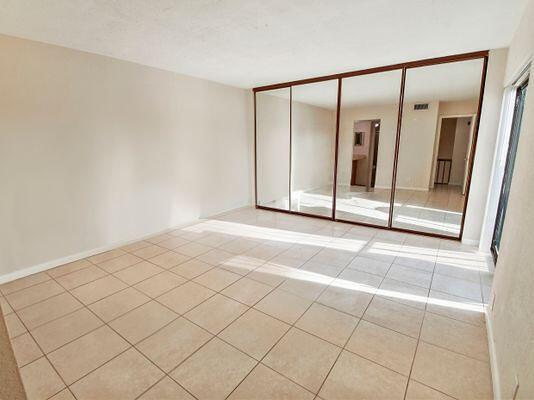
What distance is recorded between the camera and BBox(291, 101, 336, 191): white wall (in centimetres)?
657

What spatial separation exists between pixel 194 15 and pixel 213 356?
2.81 m

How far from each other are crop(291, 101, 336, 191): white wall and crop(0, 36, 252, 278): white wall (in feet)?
7.42

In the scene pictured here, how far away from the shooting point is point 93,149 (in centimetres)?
336

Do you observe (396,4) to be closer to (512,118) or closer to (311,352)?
(512,118)

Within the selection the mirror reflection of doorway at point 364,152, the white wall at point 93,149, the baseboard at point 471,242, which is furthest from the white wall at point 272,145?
the baseboard at point 471,242

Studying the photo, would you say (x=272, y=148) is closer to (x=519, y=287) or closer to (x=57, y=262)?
(x=57, y=262)

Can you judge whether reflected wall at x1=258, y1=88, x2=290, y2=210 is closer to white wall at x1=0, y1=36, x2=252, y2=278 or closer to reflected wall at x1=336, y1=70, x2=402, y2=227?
white wall at x1=0, y1=36, x2=252, y2=278

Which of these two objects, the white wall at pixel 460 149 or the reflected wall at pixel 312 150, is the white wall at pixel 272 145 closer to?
the reflected wall at pixel 312 150

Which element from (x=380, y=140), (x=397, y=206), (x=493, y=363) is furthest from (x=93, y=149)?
(x=380, y=140)

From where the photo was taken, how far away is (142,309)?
236cm

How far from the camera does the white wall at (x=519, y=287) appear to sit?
117 centimetres

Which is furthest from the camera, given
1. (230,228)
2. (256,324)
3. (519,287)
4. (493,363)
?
(230,228)

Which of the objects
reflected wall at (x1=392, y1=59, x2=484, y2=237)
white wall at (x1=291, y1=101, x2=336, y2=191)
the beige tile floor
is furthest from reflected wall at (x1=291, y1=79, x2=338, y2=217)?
the beige tile floor

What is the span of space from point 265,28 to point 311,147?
4490 millimetres
